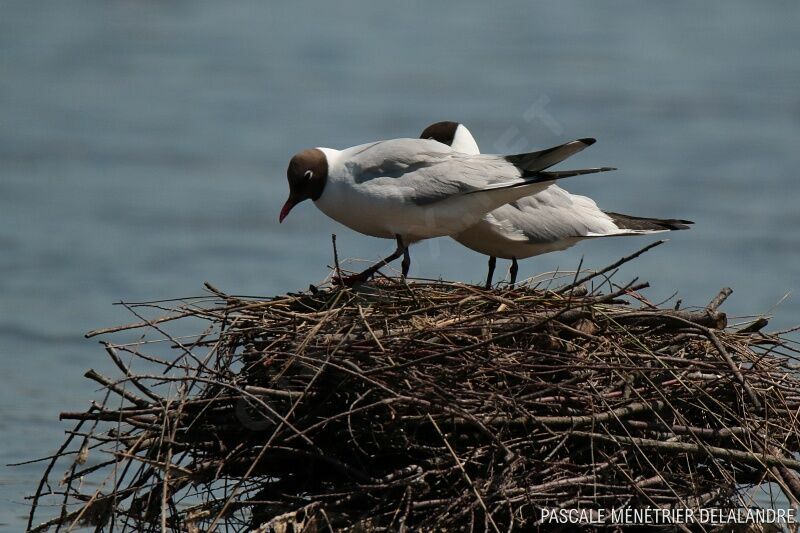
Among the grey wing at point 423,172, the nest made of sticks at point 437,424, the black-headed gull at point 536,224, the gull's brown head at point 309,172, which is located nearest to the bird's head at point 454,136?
the black-headed gull at point 536,224

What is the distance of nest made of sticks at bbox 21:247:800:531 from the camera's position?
19.1 feet

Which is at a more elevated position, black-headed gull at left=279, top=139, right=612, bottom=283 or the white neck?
the white neck

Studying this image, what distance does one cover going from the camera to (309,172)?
728 cm

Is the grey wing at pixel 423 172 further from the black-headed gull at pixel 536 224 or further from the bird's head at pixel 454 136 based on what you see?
the bird's head at pixel 454 136

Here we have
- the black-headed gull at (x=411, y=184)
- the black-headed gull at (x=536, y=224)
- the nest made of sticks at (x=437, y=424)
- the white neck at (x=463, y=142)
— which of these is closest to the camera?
the nest made of sticks at (x=437, y=424)

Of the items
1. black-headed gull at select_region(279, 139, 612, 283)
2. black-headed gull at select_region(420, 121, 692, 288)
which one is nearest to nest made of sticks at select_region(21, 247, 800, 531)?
black-headed gull at select_region(279, 139, 612, 283)

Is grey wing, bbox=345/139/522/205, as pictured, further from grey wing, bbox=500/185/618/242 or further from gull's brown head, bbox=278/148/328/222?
grey wing, bbox=500/185/618/242

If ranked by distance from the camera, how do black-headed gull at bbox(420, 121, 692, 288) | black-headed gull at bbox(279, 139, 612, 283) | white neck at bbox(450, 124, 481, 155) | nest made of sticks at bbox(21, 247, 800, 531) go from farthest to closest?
1. white neck at bbox(450, 124, 481, 155)
2. black-headed gull at bbox(420, 121, 692, 288)
3. black-headed gull at bbox(279, 139, 612, 283)
4. nest made of sticks at bbox(21, 247, 800, 531)

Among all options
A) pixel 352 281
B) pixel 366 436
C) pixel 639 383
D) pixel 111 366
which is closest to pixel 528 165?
pixel 352 281

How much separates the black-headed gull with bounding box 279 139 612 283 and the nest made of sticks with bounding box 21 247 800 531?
2.99 feet

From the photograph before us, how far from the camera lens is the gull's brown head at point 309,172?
7281mm

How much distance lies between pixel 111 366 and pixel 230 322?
636 centimetres

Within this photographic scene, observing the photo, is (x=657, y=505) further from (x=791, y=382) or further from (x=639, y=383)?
(x=791, y=382)

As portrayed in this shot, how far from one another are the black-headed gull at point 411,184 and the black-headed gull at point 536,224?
1.66 feet
